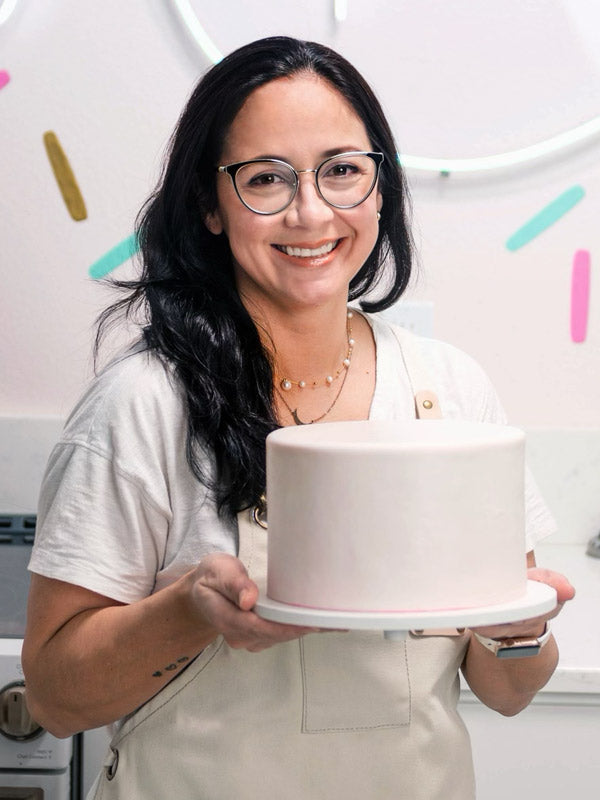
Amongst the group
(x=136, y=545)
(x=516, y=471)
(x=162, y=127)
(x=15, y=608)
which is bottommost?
(x=15, y=608)

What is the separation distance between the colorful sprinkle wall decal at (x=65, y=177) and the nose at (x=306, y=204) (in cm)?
83

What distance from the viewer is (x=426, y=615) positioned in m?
0.67

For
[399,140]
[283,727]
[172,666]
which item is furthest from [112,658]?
[399,140]

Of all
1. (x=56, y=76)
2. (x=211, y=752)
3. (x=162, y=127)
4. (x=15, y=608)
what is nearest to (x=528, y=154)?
(x=162, y=127)

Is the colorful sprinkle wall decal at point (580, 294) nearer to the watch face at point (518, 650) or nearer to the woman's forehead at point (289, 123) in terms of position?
the woman's forehead at point (289, 123)

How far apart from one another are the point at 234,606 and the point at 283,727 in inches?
8.8

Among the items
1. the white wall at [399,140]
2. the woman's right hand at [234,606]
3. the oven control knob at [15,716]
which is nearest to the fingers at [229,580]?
the woman's right hand at [234,606]

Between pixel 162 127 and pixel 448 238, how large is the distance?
0.46 metres

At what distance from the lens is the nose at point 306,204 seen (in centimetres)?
92

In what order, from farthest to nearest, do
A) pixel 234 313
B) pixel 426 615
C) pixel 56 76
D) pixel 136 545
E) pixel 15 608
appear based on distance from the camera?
pixel 56 76 → pixel 15 608 → pixel 234 313 → pixel 136 545 → pixel 426 615

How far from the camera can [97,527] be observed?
2.88ft

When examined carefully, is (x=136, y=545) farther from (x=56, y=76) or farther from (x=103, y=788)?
(x=56, y=76)

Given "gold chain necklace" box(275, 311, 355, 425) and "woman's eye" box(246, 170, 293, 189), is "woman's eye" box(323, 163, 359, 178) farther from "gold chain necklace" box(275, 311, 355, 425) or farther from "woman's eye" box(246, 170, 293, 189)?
"gold chain necklace" box(275, 311, 355, 425)

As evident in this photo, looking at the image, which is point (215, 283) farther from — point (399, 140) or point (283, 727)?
point (399, 140)
